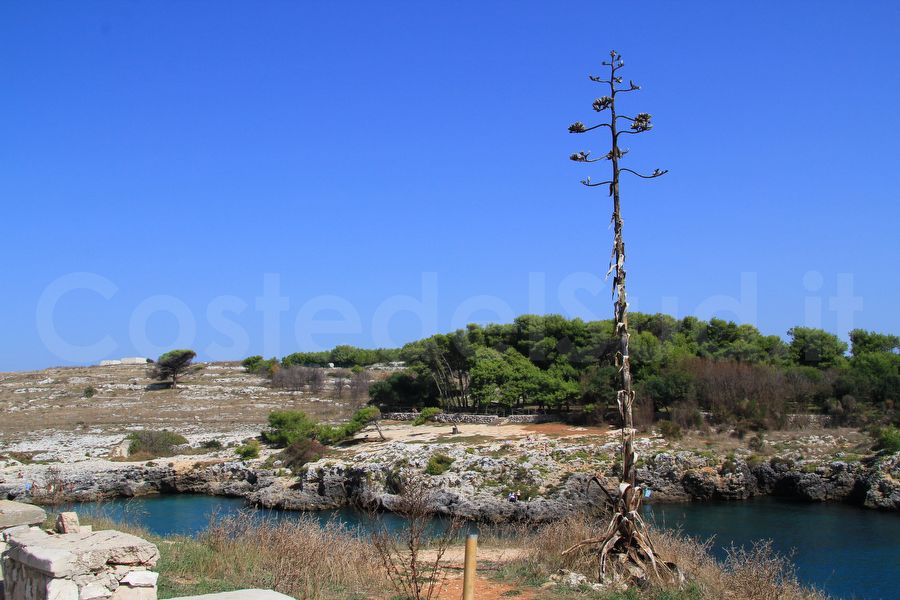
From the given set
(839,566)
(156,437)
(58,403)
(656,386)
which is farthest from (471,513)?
(58,403)

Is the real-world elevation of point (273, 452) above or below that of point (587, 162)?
below

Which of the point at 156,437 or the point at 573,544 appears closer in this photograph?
the point at 573,544

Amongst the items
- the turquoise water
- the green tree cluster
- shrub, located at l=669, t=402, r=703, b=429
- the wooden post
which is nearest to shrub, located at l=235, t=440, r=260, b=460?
the turquoise water

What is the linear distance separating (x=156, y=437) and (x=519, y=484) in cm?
2527

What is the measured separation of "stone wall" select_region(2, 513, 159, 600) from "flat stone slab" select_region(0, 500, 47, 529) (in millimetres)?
3082

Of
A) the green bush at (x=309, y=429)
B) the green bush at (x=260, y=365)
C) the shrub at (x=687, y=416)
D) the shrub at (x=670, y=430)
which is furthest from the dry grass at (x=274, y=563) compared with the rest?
the green bush at (x=260, y=365)

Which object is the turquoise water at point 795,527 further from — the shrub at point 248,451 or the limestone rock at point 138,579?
the limestone rock at point 138,579

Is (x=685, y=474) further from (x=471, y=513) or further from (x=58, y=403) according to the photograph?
(x=58, y=403)

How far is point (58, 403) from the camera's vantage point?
6159cm

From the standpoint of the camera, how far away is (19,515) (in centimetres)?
1005

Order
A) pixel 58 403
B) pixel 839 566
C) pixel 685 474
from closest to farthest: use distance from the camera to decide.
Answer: pixel 839 566 → pixel 685 474 → pixel 58 403

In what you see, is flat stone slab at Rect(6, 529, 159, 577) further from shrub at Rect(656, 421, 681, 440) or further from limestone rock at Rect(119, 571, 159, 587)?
shrub at Rect(656, 421, 681, 440)

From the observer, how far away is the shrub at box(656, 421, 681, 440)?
38.0m

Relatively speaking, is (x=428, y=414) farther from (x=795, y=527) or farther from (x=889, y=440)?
(x=889, y=440)
